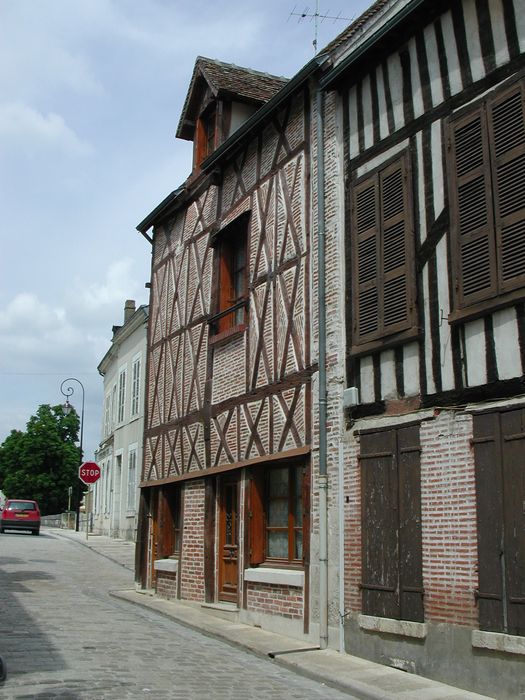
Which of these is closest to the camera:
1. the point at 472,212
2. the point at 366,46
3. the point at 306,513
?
the point at 472,212

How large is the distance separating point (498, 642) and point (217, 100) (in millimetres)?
10078

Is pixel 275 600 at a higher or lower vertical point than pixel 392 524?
lower

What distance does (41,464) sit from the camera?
59.6 m

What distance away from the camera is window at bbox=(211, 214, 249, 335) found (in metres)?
12.7

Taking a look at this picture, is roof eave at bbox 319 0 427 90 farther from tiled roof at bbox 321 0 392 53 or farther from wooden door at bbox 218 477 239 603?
wooden door at bbox 218 477 239 603

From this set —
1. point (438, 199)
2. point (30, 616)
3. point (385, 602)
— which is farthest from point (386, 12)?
point (30, 616)

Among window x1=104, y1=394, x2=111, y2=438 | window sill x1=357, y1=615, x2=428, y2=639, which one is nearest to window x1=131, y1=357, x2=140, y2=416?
window x1=104, y1=394, x2=111, y2=438

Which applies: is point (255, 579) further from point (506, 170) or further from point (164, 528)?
point (506, 170)

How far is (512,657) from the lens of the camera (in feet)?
21.6

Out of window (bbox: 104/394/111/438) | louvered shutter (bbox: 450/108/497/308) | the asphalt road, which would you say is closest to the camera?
the asphalt road

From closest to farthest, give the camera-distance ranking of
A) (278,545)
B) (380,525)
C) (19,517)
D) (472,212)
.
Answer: (472,212)
(380,525)
(278,545)
(19,517)

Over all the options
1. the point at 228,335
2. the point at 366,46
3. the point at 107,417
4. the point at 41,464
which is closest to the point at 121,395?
the point at 107,417

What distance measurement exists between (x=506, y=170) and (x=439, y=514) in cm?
313

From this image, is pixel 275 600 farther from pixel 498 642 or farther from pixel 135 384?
pixel 135 384
